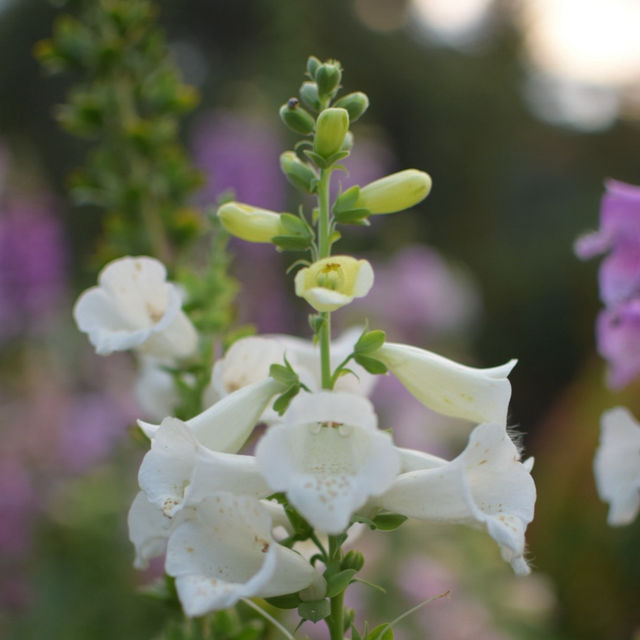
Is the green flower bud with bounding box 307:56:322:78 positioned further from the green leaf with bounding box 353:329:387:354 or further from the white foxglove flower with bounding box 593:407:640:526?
the white foxglove flower with bounding box 593:407:640:526

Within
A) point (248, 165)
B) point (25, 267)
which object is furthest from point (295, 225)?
point (248, 165)

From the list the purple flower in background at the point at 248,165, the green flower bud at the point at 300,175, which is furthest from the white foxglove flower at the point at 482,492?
the purple flower in background at the point at 248,165

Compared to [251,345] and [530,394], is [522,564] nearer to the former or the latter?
[251,345]

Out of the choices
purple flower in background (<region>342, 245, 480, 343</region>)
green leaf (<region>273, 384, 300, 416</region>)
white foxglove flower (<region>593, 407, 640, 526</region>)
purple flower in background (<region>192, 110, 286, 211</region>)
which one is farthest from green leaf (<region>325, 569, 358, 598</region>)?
purple flower in background (<region>192, 110, 286, 211</region>)

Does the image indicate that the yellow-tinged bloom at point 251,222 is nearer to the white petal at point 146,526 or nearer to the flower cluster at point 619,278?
the white petal at point 146,526

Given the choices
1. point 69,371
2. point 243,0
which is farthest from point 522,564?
point 243,0
